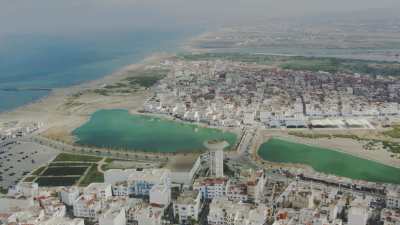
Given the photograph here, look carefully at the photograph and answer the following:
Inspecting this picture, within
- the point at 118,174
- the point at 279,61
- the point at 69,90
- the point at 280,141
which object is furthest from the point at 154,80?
the point at 118,174

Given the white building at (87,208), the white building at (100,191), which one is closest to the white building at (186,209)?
the white building at (87,208)

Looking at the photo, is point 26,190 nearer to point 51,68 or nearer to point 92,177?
point 92,177

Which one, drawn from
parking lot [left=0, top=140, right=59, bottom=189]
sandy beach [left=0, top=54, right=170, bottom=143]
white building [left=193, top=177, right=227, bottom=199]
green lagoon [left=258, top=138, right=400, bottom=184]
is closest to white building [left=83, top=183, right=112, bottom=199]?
white building [left=193, top=177, right=227, bottom=199]

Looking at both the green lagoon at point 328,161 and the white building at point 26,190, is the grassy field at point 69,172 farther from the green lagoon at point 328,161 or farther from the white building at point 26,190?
the green lagoon at point 328,161

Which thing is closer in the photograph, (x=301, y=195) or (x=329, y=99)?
(x=301, y=195)

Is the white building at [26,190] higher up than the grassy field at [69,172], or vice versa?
the white building at [26,190]

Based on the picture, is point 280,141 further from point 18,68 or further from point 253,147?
point 18,68
